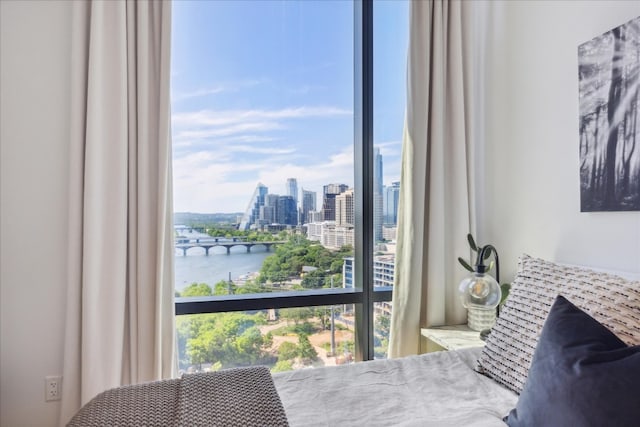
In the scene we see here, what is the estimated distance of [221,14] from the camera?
7.32 feet

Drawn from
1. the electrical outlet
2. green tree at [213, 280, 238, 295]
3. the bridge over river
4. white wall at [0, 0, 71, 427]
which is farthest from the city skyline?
the electrical outlet

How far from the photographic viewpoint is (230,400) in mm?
1113

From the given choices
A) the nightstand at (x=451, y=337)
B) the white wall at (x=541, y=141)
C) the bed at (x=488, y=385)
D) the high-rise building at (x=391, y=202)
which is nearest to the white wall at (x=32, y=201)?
the bed at (x=488, y=385)

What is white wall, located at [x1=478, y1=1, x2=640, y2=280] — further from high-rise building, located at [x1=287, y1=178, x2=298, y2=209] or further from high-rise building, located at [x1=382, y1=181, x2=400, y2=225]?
high-rise building, located at [x1=287, y1=178, x2=298, y2=209]

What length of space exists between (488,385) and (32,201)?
2.09 metres

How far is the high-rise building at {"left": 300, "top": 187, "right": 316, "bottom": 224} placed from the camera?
237 cm

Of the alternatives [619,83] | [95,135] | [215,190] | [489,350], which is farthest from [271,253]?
[619,83]

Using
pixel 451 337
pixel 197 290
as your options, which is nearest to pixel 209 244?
pixel 197 290

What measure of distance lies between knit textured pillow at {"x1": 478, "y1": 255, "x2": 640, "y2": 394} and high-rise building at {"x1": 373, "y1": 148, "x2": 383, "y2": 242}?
99cm

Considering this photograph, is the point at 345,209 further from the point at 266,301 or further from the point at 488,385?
the point at 488,385

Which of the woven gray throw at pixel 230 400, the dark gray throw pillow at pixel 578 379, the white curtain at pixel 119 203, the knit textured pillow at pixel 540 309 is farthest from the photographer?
the white curtain at pixel 119 203

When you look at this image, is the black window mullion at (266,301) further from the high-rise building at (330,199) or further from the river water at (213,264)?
the high-rise building at (330,199)

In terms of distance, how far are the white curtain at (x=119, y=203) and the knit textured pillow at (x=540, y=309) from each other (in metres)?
1.47

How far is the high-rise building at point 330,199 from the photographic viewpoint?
240 cm
